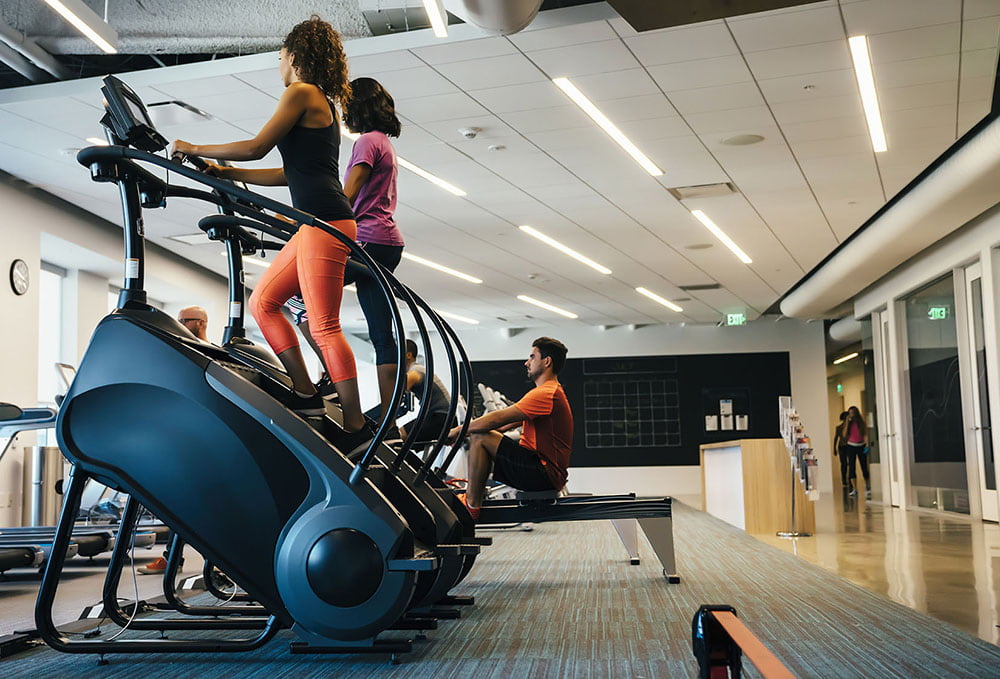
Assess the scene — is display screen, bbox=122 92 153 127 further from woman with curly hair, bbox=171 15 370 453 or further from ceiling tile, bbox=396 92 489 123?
ceiling tile, bbox=396 92 489 123

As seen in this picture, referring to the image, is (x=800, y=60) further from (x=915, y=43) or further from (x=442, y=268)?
(x=442, y=268)

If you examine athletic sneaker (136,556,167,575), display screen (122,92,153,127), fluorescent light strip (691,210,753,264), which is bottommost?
athletic sneaker (136,556,167,575)

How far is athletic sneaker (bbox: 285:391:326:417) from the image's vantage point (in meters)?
2.76

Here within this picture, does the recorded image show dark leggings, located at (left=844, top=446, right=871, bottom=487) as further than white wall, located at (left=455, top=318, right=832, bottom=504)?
No

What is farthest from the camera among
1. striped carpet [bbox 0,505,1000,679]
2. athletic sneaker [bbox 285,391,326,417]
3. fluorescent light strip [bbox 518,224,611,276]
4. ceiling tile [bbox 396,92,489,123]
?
fluorescent light strip [bbox 518,224,611,276]

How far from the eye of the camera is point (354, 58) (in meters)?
5.64

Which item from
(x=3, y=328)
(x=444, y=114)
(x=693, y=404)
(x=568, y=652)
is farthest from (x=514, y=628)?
(x=693, y=404)

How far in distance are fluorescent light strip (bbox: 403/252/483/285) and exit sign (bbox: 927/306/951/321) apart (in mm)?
5767

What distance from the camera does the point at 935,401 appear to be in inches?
404

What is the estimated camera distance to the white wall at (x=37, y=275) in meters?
8.23

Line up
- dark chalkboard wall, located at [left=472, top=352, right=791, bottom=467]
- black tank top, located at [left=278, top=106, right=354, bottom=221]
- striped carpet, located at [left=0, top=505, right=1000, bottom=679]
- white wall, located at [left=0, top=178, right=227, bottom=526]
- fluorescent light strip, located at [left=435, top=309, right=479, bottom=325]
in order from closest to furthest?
striped carpet, located at [left=0, top=505, right=1000, bottom=679]
black tank top, located at [left=278, top=106, right=354, bottom=221]
white wall, located at [left=0, top=178, right=227, bottom=526]
fluorescent light strip, located at [left=435, top=309, right=479, bottom=325]
dark chalkboard wall, located at [left=472, top=352, right=791, bottom=467]

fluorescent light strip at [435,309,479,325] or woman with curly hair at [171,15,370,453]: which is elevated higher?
fluorescent light strip at [435,309,479,325]

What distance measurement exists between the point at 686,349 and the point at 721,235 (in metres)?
7.70

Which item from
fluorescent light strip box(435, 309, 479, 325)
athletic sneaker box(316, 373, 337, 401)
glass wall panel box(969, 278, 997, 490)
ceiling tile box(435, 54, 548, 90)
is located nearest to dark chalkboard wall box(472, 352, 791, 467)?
fluorescent light strip box(435, 309, 479, 325)
